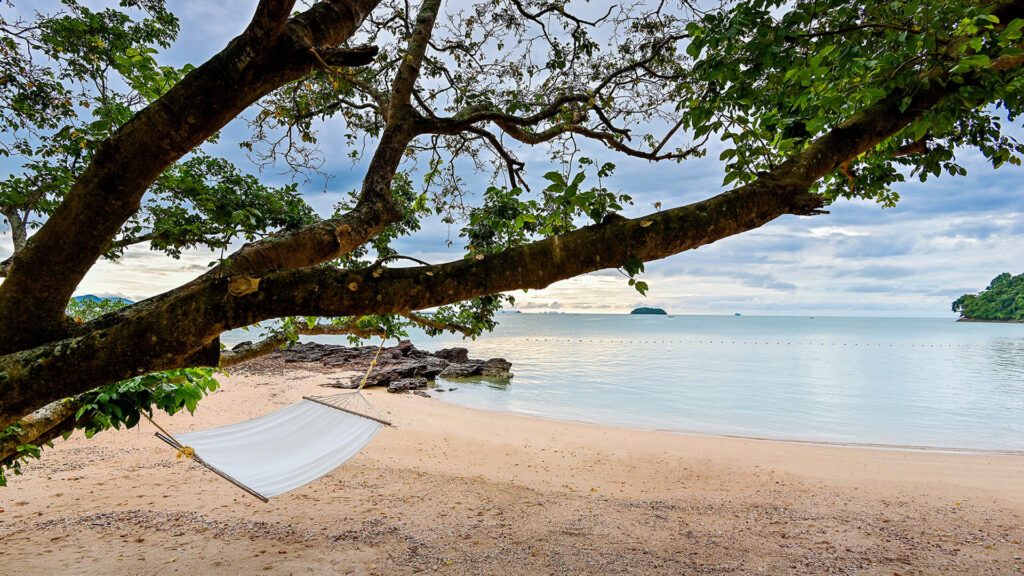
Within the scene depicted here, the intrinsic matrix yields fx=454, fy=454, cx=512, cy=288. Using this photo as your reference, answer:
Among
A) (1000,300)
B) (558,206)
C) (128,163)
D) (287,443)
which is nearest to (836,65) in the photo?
(558,206)

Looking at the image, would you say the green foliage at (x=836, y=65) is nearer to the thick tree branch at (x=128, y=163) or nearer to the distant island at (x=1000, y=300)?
the thick tree branch at (x=128, y=163)

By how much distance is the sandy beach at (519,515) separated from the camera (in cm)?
300

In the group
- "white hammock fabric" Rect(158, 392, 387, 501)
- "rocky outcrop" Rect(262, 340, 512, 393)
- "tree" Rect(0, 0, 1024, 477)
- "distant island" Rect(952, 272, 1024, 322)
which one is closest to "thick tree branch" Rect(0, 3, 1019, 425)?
"tree" Rect(0, 0, 1024, 477)

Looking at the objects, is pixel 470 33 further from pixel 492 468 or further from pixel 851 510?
pixel 851 510

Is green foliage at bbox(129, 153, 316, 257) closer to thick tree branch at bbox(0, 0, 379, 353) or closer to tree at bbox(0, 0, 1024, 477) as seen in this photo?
tree at bbox(0, 0, 1024, 477)

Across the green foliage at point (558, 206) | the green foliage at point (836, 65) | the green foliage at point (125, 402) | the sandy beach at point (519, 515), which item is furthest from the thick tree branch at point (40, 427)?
the green foliage at point (836, 65)

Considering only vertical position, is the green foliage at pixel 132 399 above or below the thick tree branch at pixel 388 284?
below

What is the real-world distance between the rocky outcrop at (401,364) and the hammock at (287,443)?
830 centimetres

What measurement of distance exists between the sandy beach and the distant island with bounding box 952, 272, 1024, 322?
65388mm

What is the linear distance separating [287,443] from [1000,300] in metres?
78.8

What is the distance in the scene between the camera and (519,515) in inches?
152

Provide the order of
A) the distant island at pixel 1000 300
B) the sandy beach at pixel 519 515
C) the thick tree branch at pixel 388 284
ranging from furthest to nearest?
the distant island at pixel 1000 300 → the sandy beach at pixel 519 515 → the thick tree branch at pixel 388 284

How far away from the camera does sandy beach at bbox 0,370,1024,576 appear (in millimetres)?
3004

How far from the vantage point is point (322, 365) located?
16656mm
